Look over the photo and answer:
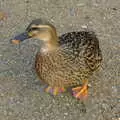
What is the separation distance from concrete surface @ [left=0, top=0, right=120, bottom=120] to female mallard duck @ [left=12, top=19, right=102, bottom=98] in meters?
0.30

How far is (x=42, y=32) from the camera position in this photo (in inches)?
158

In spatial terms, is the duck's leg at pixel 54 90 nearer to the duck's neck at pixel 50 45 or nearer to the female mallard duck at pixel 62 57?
the female mallard duck at pixel 62 57

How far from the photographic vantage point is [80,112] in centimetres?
422

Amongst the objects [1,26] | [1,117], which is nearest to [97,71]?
[1,117]

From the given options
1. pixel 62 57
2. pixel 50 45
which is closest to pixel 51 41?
pixel 50 45

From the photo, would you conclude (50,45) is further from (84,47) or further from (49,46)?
(84,47)

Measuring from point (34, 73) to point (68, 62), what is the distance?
753 millimetres

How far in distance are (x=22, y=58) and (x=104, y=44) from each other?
1142 millimetres

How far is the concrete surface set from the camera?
426 centimetres

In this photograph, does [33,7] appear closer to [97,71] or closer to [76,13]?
[76,13]

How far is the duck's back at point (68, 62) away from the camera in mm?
4117

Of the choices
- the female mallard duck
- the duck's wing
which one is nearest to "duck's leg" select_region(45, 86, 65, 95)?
the female mallard duck

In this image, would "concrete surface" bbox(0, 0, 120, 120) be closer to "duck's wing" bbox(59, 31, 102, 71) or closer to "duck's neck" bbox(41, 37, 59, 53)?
"duck's wing" bbox(59, 31, 102, 71)

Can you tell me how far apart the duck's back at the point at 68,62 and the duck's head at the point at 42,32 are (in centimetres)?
→ 14
